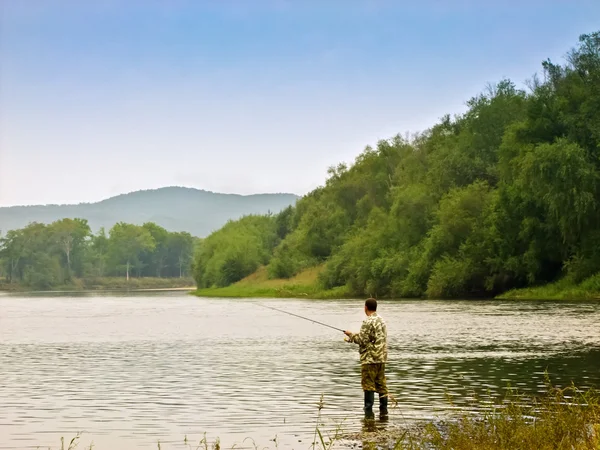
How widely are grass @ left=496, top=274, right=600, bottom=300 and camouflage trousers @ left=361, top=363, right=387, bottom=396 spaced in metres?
48.5

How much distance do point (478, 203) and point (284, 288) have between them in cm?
3565

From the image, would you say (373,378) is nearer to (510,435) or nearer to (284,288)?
(510,435)

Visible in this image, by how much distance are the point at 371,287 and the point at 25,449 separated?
7535 centimetres

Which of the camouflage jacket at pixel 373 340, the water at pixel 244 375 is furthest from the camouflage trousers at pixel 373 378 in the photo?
the water at pixel 244 375

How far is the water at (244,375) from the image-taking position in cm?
1505

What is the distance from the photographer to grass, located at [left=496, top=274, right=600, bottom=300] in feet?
205

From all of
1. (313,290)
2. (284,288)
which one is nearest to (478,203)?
(313,290)

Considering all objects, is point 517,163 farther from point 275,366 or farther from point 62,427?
A: point 62,427

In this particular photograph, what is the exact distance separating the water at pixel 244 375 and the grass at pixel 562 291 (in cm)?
2089

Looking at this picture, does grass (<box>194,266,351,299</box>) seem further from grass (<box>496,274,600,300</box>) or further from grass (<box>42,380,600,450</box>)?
grass (<box>42,380,600,450</box>)

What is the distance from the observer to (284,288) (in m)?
108

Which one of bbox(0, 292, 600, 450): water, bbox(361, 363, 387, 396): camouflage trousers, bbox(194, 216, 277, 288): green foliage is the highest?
bbox(194, 216, 277, 288): green foliage

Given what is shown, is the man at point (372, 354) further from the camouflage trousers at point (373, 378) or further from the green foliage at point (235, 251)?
the green foliage at point (235, 251)

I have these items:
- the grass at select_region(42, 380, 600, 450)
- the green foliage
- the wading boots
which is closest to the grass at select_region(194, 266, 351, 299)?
the green foliage
